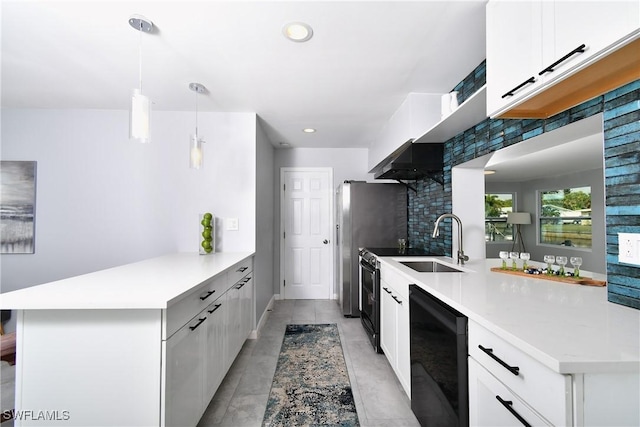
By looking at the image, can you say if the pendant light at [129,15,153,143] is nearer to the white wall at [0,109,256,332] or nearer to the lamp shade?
the white wall at [0,109,256,332]

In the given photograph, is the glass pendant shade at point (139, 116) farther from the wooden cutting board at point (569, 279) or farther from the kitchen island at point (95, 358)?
the wooden cutting board at point (569, 279)

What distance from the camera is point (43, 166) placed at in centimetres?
277

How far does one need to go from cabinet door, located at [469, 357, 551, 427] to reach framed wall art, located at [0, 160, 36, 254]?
388 cm

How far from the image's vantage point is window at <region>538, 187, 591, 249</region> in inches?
68.6

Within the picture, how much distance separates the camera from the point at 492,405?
3.12 ft

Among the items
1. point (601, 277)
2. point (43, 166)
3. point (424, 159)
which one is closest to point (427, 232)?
point (424, 159)

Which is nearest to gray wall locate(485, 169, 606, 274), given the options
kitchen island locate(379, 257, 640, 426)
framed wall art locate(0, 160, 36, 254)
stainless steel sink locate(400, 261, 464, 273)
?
kitchen island locate(379, 257, 640, 426)

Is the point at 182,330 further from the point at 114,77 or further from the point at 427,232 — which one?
the point at 427,232

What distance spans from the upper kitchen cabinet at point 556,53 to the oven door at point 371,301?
1735 mm

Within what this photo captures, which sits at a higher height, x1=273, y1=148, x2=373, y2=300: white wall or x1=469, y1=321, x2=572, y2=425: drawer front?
x1=273, y1=148, x2=373, y2=300: white wall

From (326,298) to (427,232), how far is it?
2.06 m

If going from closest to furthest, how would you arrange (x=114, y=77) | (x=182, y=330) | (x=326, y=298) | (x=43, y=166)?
(x=182, y=330) → (x=114, y=77) → (x=43, y=166) → (x=326, y=298)

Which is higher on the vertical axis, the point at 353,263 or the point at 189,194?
the point at 189,194

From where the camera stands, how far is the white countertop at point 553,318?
68cm
